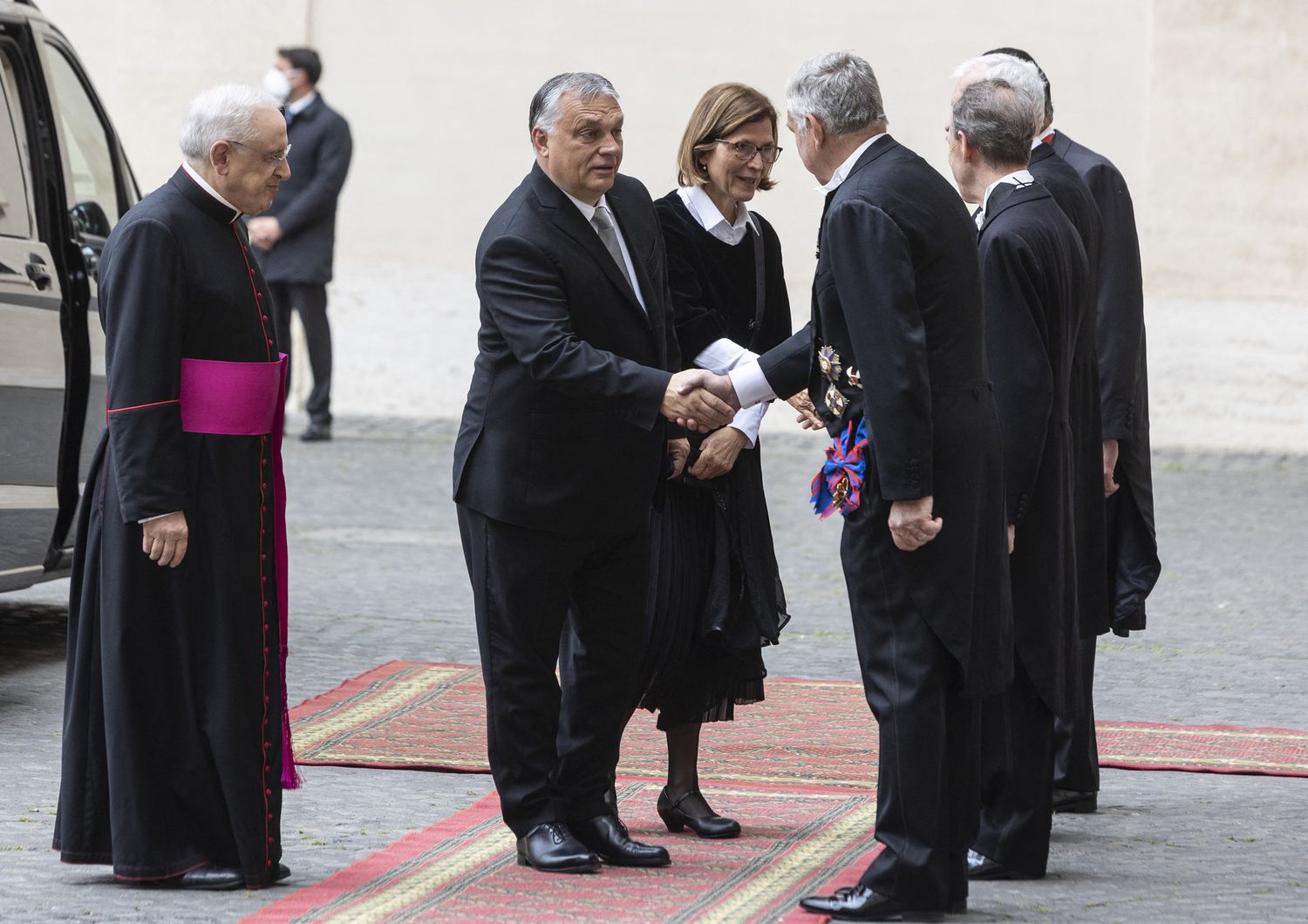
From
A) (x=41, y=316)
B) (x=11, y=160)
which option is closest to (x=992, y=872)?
(x=41, y=316)

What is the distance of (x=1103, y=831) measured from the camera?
5.68 metres

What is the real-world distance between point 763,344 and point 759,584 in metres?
0.66

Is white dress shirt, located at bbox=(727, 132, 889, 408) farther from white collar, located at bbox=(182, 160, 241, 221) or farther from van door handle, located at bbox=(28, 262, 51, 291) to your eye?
van door handle, located at bbox=(28, 262, 51, 291)

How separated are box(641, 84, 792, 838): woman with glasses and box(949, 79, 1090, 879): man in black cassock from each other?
620mm

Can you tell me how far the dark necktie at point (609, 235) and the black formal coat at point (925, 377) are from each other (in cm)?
59

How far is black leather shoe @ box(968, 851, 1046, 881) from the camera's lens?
5.16 m

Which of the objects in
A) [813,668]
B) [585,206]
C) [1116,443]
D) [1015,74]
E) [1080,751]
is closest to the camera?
[585,206]

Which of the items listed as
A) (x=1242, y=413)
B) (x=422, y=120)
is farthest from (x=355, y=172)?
(x=1242, y=413)

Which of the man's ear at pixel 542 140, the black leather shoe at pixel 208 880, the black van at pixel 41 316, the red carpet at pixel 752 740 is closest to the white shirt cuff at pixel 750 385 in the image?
the man's ear at pixel 542 140

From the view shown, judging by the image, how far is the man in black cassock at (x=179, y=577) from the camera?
4828 mm

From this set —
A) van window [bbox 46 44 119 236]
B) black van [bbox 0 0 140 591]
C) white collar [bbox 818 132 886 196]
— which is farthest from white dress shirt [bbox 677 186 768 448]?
van window [bbox 46 44 119 236]

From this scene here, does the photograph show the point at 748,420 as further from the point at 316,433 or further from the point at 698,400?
the point at 316,433

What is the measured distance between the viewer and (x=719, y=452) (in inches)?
213

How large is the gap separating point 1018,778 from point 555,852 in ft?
3.68
